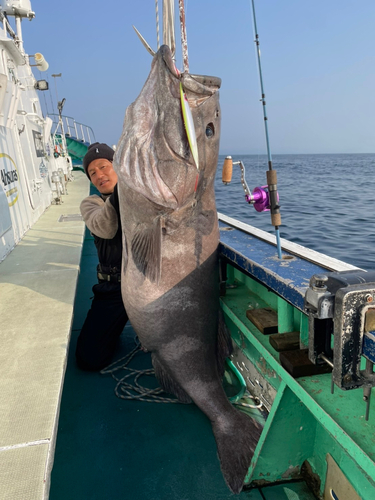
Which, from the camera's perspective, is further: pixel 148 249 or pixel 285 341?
pixel 148 249

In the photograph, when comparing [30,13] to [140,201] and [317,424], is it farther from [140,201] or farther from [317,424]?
[317,424]

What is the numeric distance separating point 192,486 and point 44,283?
2144mm

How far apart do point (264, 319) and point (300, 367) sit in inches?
21.7

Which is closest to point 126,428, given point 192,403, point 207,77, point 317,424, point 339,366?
point 192,403

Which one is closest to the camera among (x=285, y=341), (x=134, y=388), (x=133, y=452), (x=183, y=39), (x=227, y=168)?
(x=285, y=341)

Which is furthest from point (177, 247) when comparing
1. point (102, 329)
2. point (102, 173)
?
point (102, 329)

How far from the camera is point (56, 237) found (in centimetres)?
532

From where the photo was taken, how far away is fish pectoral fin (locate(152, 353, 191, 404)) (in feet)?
8.72

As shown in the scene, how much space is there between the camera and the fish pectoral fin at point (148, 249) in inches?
89.5

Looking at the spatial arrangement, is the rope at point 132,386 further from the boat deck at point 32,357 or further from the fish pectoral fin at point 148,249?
the fish pectoral fin at point 148,249

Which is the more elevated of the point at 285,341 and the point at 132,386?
the point at 285,341

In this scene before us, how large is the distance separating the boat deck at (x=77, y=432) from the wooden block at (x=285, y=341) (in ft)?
2.66

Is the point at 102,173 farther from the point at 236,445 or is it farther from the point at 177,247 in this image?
the point at 236,445

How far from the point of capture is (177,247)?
2.42m
